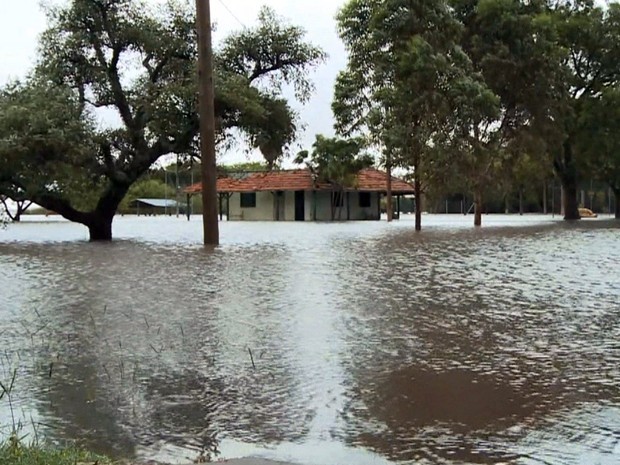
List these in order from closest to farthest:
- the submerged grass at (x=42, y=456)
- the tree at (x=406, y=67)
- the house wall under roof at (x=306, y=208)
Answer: the submerged grass at (x=42, y=456)
the tree at (x=406, y=67)
the house wall under roof at (x=306, y=208)

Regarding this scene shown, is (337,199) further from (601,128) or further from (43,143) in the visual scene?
(43,143)

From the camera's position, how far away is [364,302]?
28.4 ft

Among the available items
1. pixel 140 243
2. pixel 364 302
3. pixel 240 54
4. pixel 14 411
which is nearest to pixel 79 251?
pixel 140 243

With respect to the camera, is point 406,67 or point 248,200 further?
point 248,200

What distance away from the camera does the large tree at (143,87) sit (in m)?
21.5

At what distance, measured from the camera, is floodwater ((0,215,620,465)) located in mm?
3967

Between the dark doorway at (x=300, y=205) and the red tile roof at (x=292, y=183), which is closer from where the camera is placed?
the red tile roof at (x=292, y=183)

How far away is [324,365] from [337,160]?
35.5 metres

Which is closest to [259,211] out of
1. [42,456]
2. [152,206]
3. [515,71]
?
[515,71]

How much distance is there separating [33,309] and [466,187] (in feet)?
76.4

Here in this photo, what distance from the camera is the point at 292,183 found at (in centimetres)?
4375

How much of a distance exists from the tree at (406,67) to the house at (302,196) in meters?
16.4

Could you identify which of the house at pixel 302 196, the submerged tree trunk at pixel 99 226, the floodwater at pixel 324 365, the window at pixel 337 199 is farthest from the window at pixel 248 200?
the floodwater at pixel 324 365

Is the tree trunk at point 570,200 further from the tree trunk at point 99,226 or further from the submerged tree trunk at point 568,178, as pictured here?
the tree trunk at point 99,226
